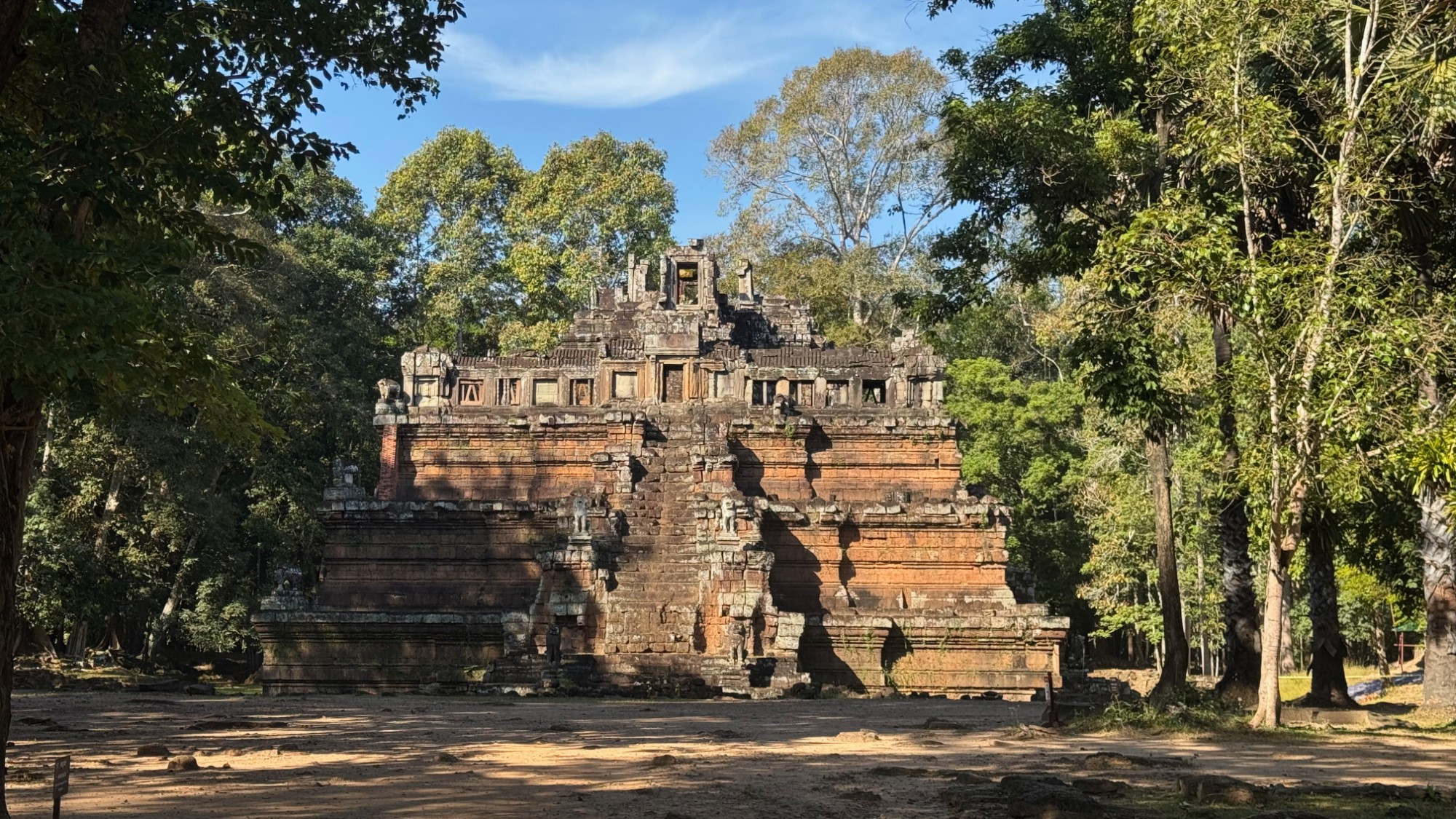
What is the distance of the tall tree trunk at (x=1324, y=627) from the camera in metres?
18.8

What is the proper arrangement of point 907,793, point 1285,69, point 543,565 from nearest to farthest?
point 907,793, point 1285,69, point 543,565

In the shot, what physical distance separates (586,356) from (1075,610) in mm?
22024

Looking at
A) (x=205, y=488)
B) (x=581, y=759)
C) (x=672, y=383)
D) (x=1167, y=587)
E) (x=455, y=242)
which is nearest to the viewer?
(x=581, y=759)

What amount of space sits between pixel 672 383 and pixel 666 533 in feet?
18.1

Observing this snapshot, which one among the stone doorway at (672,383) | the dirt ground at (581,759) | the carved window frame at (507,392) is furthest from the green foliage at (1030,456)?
the dirt ground at (581,759)

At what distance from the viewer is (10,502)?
10.1m

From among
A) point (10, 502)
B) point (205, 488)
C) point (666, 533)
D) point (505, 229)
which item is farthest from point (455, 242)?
point (10, 502)

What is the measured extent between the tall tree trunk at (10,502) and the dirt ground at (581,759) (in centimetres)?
100

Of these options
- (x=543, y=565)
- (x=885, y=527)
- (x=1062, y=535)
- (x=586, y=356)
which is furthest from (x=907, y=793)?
(x=1062, y=535)

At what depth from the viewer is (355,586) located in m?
30.4

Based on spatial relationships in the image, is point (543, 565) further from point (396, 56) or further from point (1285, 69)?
A: point (1285, 69)

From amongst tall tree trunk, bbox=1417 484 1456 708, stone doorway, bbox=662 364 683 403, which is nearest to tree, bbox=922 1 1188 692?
tall tree trunk, bbox=1417 484 1456 708

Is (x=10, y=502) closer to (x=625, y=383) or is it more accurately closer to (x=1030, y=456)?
(x=625, y=383)

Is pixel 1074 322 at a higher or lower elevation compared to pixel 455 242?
lower
